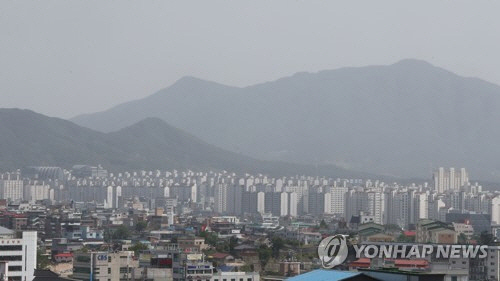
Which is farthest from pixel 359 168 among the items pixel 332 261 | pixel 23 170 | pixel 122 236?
pixel 332 261

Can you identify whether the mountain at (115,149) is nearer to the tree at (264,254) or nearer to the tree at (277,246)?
the tree at (277,246)

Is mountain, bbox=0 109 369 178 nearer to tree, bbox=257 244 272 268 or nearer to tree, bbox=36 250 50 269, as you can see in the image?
tree, bbox=257 244 272 268

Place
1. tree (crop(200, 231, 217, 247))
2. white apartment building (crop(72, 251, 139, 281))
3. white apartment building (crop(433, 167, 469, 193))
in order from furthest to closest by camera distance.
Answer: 1. white apartment building (crop(433, 167, 469, 193))
2. tree (crop(200, 231, 217, 247))
3. white apartment building (crop(72, 251, 139, 281))

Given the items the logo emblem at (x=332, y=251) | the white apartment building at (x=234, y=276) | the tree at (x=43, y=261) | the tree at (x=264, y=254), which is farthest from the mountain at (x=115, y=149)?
the logo emblem at (x=332, y=251)

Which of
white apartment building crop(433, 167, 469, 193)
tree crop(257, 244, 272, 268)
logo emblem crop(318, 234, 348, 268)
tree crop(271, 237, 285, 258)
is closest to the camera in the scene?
logo emblem crop(318, 234, 348, 268)

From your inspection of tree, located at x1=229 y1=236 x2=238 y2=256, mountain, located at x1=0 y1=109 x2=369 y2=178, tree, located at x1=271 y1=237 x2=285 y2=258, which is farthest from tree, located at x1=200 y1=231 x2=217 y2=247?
mountain, located at x1=0 y1=109 x2=369 y2=178

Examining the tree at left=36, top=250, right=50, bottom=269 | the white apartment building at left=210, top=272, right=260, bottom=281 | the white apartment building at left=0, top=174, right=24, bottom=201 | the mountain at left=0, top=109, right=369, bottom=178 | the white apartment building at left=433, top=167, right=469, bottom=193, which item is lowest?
the tree at left=36, top=250, right=50, bottom=269
